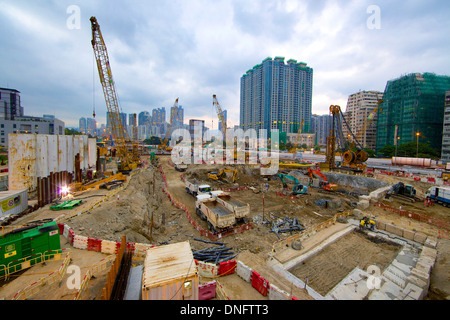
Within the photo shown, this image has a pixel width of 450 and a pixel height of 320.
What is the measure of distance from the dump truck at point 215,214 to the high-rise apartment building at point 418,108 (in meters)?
82.2

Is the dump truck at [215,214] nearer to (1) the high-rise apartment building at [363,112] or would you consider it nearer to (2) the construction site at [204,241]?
(2) the construction site at [204,241]

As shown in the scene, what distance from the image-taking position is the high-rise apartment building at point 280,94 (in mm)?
134125

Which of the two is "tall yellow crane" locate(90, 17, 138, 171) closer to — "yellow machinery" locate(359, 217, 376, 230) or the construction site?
the construction site

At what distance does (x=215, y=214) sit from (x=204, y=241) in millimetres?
2088

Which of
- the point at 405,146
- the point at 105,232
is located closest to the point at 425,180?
the point at 405,146

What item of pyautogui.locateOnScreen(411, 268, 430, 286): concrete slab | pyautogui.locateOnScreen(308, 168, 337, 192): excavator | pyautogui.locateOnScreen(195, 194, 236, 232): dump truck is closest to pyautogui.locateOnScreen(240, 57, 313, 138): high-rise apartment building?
pyautogui.locateOnScreen(308, 168, 337, 192): excavator

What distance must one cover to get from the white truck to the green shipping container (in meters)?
35.6

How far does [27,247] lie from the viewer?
8.64 m

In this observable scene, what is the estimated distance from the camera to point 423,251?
12.6 metres

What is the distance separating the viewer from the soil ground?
840 centimetres

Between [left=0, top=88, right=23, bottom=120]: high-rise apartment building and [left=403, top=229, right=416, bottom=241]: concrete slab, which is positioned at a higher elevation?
[left=0, top=88, right=23, bottom=120]: high-rise apartment building

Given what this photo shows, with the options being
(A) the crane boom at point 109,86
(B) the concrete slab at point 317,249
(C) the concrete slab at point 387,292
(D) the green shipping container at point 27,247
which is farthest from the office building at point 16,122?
(C) the concrete slab at point 387,292

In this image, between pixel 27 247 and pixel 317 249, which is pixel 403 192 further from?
pixel 27 247

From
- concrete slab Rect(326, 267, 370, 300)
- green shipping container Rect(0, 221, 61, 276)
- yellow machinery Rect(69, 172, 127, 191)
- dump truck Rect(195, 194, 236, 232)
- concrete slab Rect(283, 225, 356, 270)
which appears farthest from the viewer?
yellow machinery Rect(69, 172, 127, 191)
